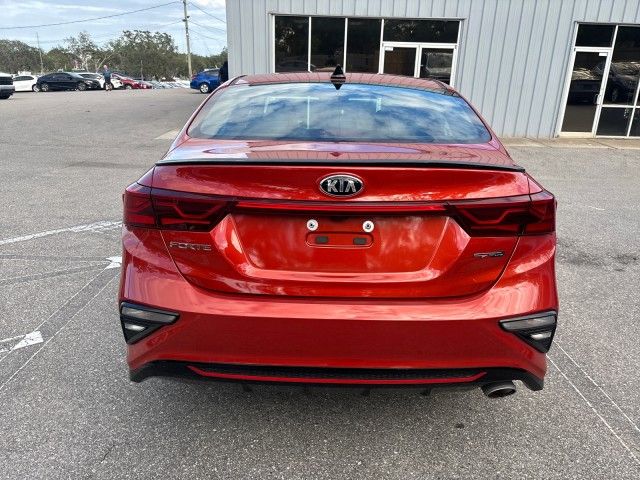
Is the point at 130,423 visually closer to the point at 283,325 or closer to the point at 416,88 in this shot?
the point at 283,325

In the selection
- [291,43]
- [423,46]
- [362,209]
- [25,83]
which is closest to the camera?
[362,209]

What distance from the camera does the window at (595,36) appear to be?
13.4 metres

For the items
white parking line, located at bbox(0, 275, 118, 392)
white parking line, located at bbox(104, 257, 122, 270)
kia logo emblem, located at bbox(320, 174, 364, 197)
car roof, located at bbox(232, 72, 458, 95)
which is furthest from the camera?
white parking line, located at bbox(104, 257, 122, 270)

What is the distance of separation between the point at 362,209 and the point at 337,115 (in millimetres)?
965

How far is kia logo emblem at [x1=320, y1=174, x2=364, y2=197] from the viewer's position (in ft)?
6.32

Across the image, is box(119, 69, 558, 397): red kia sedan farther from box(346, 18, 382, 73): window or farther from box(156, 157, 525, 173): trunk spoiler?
box(346, 18, 382, 73): window

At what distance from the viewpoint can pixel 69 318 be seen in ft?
11.5

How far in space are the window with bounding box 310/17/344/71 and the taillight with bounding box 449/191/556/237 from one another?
39.6 feet

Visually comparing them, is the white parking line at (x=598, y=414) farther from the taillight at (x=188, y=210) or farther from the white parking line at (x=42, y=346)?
the white parking line at (x=42, y=346)

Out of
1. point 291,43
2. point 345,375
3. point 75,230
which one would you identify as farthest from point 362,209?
point 291,43

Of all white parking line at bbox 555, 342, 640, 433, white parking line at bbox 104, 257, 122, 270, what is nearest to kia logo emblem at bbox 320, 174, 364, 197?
white parking line at bbox 555, 342, 640, 433

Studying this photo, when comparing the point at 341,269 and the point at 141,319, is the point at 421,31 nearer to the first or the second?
the point at 341,269

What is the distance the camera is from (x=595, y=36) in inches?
531

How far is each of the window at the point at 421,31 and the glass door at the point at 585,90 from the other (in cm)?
343
